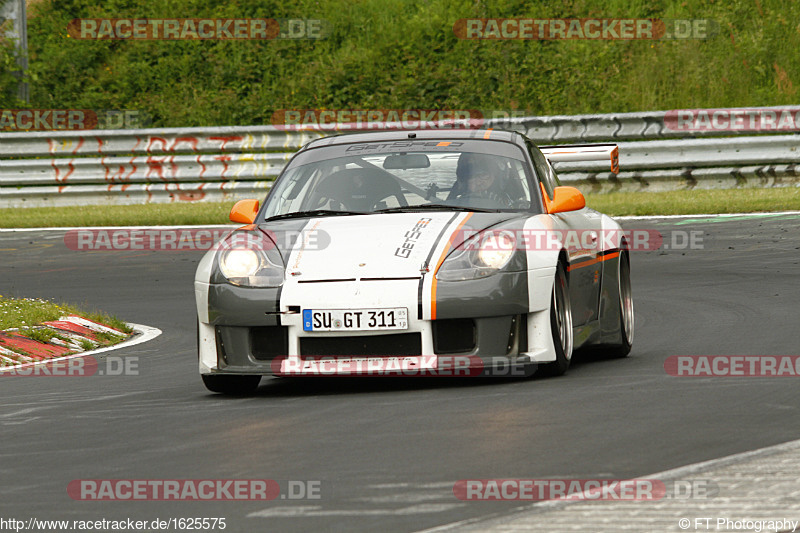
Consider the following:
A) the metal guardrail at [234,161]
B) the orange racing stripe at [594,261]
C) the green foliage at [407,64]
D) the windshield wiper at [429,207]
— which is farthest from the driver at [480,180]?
the green foliage at [407,64]

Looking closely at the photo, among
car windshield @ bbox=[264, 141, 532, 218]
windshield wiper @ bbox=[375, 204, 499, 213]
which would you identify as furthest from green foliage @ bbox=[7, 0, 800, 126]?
windshield wiper @ bbox=[375, 204, 499, 213]

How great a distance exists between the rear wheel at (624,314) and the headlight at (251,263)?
2.28 metres

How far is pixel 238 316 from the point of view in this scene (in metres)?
6.86

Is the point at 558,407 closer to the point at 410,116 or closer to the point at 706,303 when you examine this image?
the point at 706,303

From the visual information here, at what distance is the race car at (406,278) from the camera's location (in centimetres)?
664

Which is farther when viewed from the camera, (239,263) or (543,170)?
(543,170)

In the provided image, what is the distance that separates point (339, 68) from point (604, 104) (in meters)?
4.44

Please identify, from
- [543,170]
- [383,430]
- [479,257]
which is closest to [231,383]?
[479,257]

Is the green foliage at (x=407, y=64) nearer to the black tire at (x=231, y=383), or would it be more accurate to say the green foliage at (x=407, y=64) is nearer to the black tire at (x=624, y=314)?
the black tire at (x=624, y=314)

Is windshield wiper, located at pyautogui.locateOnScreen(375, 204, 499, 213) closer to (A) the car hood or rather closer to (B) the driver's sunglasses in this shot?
(A) the car hood

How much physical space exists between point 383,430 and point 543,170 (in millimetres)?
2932

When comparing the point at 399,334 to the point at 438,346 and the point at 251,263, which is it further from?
the point at 251,263

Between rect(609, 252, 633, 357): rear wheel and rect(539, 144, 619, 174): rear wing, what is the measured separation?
1.92 ft

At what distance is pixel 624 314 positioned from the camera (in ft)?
27.5
